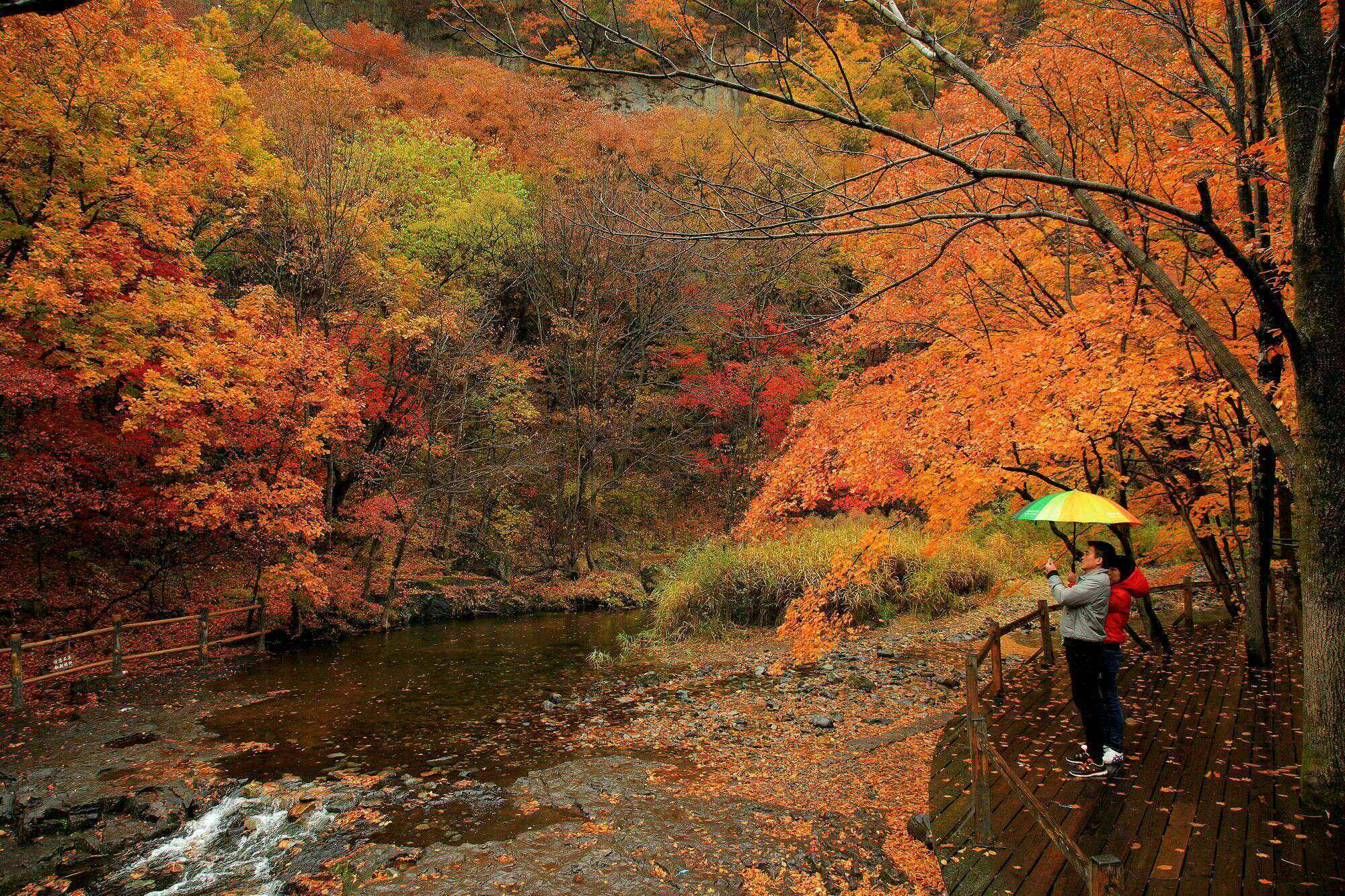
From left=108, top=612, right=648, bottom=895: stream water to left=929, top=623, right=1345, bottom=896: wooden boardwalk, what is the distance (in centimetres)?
430

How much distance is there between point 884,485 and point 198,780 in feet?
29.1

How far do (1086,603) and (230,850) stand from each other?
8296mm

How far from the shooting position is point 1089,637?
5621 millimetres

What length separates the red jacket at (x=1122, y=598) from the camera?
5961 millimetres

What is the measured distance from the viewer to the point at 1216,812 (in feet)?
16.0

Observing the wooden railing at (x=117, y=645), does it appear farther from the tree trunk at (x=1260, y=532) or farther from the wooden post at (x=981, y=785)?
the tree trunk at (x=1260, y=532)

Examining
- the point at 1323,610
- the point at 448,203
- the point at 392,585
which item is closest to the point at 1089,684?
the point at 1323,610

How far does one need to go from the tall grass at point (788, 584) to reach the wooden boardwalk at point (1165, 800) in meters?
7.14

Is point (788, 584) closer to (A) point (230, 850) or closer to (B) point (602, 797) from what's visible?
(B) point (602, 797)

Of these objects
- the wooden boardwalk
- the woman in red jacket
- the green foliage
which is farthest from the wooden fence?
the green foliage

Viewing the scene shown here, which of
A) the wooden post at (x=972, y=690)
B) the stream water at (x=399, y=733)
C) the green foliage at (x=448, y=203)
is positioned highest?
the green foliage at (x=448, y=203)

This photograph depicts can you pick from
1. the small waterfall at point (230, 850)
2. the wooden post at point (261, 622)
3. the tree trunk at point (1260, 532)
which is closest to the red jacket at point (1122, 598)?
the tree trunk at point (1260, 532)

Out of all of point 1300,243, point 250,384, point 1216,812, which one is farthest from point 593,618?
point 1300,243

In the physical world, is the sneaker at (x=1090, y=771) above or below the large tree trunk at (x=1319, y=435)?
below
